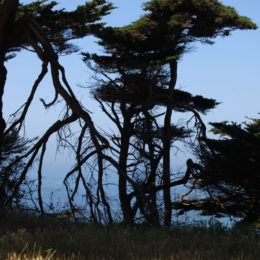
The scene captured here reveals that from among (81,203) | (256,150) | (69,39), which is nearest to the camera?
(81,203)

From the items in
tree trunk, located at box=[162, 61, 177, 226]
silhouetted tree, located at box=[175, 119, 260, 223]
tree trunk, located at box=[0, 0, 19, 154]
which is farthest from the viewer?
tree trunk, located at box=[162, 61, 177, 226]

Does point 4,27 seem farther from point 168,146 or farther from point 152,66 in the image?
point 168,146

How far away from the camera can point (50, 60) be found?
8398 millimetres

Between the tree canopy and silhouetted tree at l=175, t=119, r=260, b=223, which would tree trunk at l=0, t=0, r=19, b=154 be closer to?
the tree canopy

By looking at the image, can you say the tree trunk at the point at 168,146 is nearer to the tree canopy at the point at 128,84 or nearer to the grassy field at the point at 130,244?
the tree canopy at the point at 128,84

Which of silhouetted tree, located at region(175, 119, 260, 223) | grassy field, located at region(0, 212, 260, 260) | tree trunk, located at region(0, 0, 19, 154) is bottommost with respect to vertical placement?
grassy field, located at region(0, 212, 260, 260)

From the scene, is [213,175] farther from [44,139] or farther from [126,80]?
[44,139]

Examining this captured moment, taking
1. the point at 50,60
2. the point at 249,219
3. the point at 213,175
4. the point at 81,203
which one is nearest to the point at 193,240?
the point at 81,203

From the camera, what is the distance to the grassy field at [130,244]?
158 inches

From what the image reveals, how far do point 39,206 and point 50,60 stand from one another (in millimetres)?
3010

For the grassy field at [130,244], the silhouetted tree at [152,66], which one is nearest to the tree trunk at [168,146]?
the silhouetted tree at [152,66]

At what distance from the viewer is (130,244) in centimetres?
452

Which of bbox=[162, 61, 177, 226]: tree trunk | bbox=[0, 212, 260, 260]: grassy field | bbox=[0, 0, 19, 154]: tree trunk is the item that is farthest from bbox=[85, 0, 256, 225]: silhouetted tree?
bbox=[0, 212, 260, 260]: grassy field

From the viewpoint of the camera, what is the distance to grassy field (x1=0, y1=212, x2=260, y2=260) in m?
4.01
